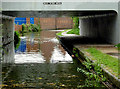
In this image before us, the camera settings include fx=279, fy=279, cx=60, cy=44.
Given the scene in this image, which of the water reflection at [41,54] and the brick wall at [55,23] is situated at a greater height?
the water reflection at [41,54]

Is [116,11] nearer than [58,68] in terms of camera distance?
No

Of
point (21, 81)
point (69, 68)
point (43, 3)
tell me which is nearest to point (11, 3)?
point (43, 3)

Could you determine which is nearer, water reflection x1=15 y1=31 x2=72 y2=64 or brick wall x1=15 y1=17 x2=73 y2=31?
water reflection x1=15 y1=31 x2=72 y2=64

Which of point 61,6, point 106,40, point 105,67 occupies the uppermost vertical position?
point 61,6

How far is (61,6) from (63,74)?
28.3 ft

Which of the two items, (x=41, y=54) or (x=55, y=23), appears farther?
(x=55, y=23)

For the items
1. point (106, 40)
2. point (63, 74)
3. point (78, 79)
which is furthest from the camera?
point (106, 40)

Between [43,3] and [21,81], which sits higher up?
[43,3]

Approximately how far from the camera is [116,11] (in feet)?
60.8

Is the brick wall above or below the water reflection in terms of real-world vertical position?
below

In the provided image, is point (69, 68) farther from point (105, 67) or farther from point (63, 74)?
point (105, 67)

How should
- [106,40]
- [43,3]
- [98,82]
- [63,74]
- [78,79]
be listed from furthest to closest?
[106,40] → [43,3] → [63,74] → [78,79] → [98,82]

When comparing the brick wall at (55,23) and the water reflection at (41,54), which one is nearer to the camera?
the water reflection at (41,54)

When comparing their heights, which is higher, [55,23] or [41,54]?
[41,54]
